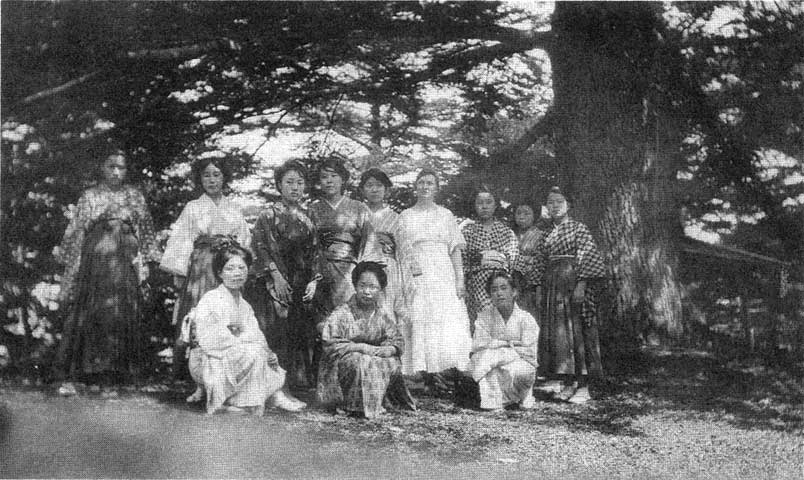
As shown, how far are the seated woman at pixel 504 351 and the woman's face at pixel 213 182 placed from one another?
1.51 metres

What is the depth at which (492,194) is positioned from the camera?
14.1 ft

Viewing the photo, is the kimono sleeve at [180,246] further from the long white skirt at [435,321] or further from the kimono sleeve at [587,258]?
the kimono sleeve at [587,258]

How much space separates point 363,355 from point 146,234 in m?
1.32

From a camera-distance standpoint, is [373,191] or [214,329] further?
[373,191]

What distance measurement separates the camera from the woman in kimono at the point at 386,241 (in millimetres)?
4145

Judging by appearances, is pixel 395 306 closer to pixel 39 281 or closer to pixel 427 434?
pixel 427 434

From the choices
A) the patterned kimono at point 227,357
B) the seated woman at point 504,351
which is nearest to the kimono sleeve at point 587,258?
the seated woman at point 504,351

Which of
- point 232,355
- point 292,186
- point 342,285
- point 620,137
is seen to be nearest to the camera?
point 232,355

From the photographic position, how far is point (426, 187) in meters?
4.25

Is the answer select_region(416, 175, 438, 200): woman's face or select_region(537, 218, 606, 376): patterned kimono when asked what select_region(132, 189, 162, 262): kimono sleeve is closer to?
select_region(416, 175, 438, 200): woman's face

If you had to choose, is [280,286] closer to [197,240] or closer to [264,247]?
[264,247]

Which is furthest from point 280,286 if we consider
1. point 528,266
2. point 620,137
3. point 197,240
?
point 620,137

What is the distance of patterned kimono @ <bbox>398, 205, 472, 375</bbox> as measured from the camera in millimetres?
4176

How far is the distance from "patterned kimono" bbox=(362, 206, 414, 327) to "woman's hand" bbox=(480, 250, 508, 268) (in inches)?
15.7
